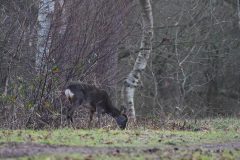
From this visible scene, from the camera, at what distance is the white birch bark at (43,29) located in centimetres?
1895

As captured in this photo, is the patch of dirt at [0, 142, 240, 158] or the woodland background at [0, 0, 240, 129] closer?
the patch of dirt at [0, 142, 240, 158]

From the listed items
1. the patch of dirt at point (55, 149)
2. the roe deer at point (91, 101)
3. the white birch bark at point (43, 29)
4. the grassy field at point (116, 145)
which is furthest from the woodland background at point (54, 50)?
the patch of dirt at point (55, 149)

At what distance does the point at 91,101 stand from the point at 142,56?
496cm

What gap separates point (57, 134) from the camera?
14.0 meters

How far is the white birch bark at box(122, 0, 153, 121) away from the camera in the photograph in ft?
76.1

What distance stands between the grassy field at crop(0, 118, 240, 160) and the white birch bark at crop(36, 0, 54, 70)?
460cm

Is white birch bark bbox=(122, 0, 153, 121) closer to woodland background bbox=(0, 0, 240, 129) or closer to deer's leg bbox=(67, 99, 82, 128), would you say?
woodland background bbox=(0, 0, 240, 129)

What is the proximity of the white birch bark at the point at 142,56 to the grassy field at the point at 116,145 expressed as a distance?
25.5 feet

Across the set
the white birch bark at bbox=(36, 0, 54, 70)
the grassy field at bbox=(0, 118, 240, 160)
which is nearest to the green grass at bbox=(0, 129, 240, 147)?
the grassy field at bbox=(0, 118, 240, 160)

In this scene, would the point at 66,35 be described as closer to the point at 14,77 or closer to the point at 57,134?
the point at 14,77

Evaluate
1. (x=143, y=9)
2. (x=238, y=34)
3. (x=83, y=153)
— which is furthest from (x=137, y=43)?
(x=83, y=153)

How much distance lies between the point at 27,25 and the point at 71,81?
2.27 m

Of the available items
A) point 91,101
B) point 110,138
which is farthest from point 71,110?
point 110,138

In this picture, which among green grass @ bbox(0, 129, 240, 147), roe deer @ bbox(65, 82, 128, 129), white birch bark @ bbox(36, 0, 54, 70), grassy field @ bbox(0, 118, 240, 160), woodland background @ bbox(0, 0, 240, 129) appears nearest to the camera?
grassy field @ bbox(0, 118, 240, 160)
